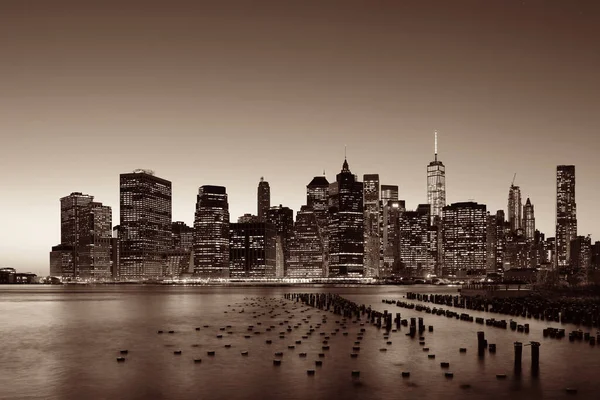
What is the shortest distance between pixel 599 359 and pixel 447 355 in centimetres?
938

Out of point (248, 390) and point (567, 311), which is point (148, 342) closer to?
point (248, 390)

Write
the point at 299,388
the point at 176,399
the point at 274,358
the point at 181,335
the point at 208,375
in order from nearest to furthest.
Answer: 1. the point at 176,399
2. the point at 299,388
3. the point at 208,375
4. the point at 274,358
5. the point at 181,335

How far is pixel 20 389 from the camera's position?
3112 cm

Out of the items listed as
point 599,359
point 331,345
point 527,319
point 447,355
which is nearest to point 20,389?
point 331,345

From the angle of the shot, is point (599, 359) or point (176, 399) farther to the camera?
point (599, 359)

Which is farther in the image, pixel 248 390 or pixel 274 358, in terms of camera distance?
pixel 274 358

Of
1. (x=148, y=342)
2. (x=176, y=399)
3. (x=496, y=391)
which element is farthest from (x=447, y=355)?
(x=148, y=342)

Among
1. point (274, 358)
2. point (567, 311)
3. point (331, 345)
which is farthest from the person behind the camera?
point (567, 311)

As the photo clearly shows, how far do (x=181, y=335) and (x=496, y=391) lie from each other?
104ft

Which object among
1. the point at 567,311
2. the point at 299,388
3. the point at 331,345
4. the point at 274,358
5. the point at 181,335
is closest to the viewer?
the point at 299,388

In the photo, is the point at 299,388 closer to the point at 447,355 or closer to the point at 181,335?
the point at 447,355

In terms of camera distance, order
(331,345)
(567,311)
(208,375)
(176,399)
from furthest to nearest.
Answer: (567,311)
(331,345)
(208,375)
(176,399)

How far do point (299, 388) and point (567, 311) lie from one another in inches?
1867

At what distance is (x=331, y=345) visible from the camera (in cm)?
4562
